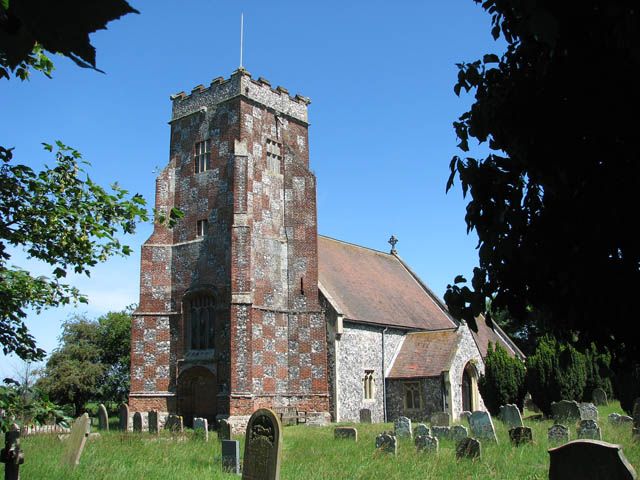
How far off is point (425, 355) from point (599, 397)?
7.06 metres

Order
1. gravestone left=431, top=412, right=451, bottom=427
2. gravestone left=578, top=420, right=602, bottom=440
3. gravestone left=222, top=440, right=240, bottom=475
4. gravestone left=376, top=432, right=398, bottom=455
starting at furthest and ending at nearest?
gravestone left=431, top=412, right=451, bottom=427
gravestone left=578, top=420, right=602, bottom=440
gravestone left=376, top=432, right=398, bottom=455
gravestone left=222, top=440, right=240, bottom=475

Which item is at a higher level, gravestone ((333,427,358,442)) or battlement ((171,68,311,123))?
battlement ((171,68,311,123))

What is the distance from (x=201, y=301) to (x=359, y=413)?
296 inches

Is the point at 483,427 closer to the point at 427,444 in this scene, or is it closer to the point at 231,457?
the point at 427,444

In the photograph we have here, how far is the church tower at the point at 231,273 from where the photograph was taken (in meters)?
21.4

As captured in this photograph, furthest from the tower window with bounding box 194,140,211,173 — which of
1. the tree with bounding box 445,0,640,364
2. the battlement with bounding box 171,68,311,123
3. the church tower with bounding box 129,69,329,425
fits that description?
the tree with bounding box 445,0,640,364

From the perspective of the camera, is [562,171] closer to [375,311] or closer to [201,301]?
[201,301]

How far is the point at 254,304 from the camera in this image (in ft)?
70.8

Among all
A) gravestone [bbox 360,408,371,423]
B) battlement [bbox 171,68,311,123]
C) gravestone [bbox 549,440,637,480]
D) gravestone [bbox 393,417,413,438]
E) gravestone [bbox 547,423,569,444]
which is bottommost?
gravestone [bbox 360,408,371,423]

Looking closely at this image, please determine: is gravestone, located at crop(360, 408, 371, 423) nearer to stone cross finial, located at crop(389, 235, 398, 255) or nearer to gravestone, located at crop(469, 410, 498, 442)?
gravestone, located at crop(469, 410, 498, 442)

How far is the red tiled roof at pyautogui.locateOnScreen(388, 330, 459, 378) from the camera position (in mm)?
24109

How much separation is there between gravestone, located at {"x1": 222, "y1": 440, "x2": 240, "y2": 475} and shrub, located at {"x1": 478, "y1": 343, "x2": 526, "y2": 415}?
1320cm

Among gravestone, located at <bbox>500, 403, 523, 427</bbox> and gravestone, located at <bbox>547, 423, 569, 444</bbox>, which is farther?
gravestone, located at <bbox>500, 403, 523, 427</bbox>

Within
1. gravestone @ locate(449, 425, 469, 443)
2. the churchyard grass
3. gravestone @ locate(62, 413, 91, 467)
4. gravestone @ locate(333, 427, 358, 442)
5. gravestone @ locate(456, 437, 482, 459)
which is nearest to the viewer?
A: the churchyard grass
